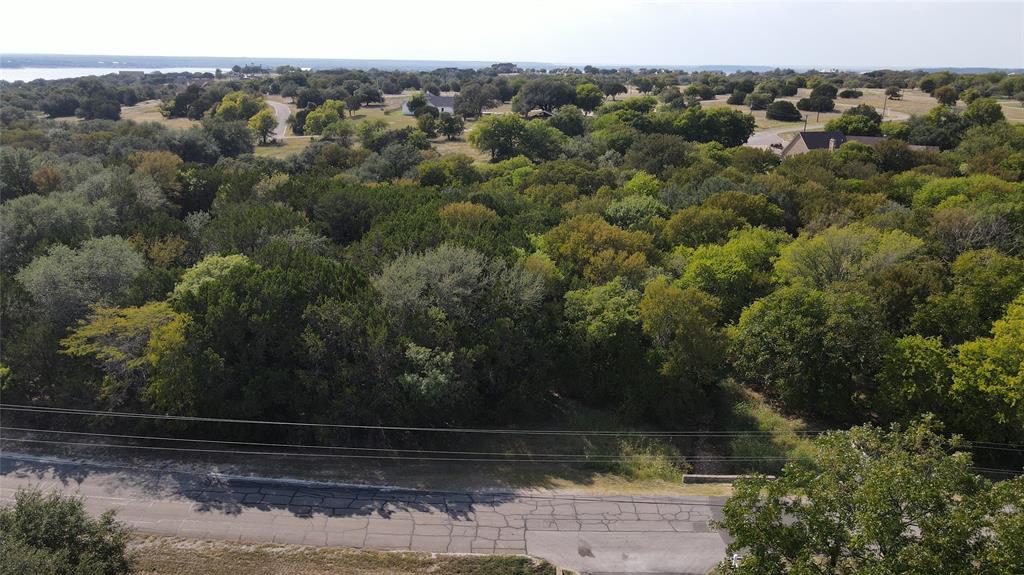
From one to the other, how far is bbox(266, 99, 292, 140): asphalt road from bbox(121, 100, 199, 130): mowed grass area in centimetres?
1139

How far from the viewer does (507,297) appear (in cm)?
2558

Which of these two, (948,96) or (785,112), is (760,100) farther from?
(948,96)

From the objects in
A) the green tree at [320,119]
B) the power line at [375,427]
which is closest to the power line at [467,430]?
the power line at [375,427]

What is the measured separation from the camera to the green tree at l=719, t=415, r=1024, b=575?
1119 cm

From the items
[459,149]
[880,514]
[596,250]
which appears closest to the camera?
[880,514]

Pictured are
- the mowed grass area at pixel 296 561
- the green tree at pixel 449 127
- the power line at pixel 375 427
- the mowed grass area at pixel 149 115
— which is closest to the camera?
the mowed grass area at pixel 296 561

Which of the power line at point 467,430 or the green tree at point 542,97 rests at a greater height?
the green tree at point 542,97

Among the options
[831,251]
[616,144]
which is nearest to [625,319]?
[831,251]

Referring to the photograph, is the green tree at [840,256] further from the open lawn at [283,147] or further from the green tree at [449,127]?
the green tree at [449,127]

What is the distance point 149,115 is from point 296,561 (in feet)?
352

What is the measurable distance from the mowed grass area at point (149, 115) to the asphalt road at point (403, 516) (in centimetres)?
8041

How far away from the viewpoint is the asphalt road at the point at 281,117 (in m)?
93.5

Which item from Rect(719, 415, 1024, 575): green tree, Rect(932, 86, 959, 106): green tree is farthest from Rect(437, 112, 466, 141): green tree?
Rect(932, 86, 959, 106): green tree


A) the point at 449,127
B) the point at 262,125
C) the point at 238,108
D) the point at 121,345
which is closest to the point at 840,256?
the point at 121,345
